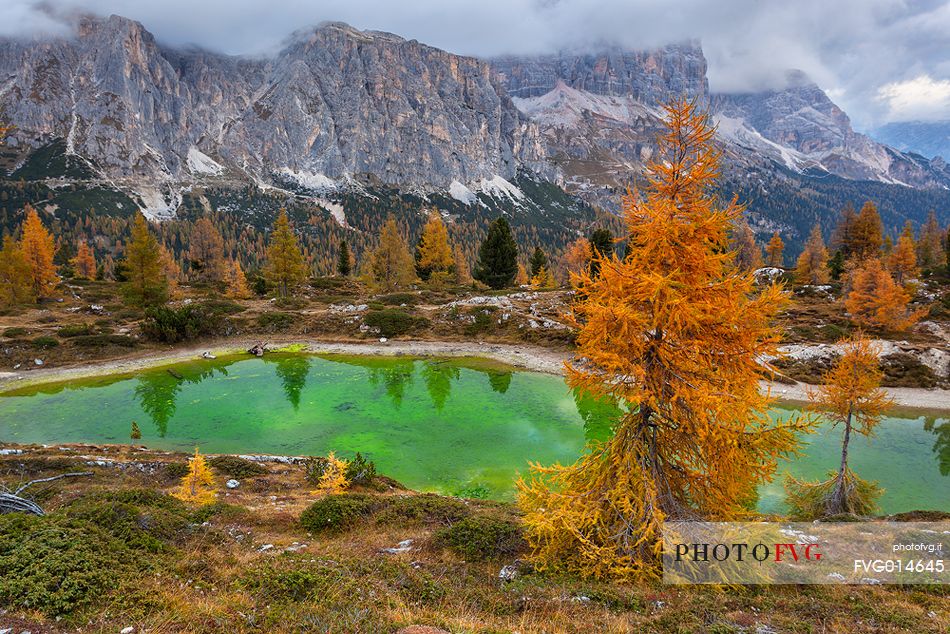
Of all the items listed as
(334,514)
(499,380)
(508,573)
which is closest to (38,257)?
(499,380)

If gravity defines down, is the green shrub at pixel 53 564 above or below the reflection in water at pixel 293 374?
above

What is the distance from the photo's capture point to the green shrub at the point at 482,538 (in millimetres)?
10305

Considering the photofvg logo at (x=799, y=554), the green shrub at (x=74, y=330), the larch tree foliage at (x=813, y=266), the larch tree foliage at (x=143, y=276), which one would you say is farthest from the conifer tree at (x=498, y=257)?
the photofvg logo at (x=799, y=554)

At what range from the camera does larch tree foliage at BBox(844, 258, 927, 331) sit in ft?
124

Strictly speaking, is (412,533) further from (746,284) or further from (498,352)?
(498,352)

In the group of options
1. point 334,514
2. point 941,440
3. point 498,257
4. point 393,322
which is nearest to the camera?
point 334,514

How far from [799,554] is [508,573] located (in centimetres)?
695

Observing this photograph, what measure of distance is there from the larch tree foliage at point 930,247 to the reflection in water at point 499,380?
84.8 m

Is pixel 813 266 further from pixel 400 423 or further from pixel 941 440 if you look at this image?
pixel 400 423

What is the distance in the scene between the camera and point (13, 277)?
47.5 meters

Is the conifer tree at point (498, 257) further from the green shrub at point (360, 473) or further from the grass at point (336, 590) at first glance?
the grass at point (336, 590)

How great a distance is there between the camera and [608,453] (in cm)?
973

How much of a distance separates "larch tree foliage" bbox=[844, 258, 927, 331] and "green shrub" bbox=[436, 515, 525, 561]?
44.9m

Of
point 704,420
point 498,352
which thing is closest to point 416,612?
point 704,420
